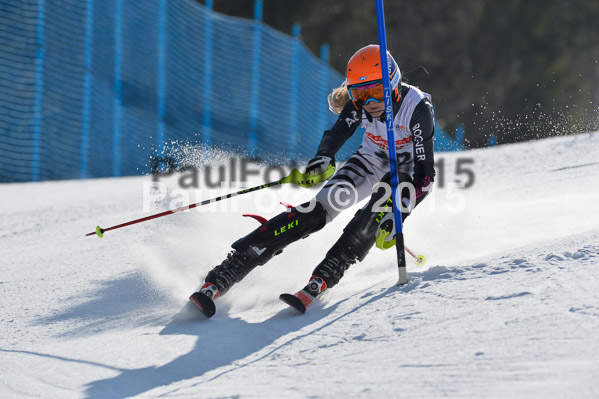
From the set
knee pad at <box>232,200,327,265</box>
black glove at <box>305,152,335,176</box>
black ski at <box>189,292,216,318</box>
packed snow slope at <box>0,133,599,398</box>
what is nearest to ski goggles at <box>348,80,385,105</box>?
black glove at <box>305,152,335,176</box>

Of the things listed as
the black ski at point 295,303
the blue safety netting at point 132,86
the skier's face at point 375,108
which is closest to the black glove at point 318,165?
the skier's face at point 375,108

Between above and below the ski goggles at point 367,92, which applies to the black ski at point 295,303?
below

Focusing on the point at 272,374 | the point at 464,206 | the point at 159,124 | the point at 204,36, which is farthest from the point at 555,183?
the point at 204,36

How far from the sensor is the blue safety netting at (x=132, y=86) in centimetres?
1063

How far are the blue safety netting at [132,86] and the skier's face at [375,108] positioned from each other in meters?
7.03

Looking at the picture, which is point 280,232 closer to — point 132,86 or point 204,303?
point 204,303

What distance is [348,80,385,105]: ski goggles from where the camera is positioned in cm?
448

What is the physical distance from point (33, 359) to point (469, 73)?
28.5 metres

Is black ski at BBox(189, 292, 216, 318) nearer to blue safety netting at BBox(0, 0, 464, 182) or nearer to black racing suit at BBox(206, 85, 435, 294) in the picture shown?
black racing suit at BBox(206, 85, 435, 294)

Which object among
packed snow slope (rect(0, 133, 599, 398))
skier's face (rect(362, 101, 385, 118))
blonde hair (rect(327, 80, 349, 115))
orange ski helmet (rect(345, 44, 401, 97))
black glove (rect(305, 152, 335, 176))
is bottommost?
packed snow slope (rect(0, 133, 599, 398))

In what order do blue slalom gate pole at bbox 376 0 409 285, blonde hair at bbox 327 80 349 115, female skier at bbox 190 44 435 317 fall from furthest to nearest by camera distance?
blonde hair at bbox 327 80 349 115
female skier at bbox 190 44 435 317
blue slalom gate pole at bbox 376 0 409 285

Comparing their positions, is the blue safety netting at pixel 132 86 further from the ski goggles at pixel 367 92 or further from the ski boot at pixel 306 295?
the ski boot at pixel 306 295

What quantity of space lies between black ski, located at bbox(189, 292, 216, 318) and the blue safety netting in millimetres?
7334

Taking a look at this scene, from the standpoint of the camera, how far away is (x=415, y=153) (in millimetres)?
4488
